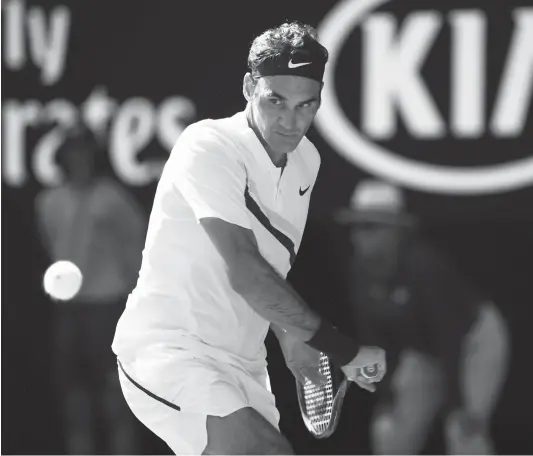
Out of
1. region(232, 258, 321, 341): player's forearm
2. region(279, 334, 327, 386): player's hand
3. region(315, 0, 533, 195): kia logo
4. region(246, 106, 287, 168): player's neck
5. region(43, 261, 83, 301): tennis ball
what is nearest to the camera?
region(232, 258, 321, 341): player's forearm

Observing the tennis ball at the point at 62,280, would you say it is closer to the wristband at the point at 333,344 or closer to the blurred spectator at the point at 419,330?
the wristband at the point at 333,344

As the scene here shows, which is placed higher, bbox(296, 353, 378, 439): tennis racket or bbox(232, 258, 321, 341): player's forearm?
bbox(232, 258, 321, 341): player's forearm

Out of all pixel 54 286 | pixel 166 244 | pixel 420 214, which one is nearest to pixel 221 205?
pixel 166 244

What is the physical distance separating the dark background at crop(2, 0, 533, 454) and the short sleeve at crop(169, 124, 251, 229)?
8.05ft

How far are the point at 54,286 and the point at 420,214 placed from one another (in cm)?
192

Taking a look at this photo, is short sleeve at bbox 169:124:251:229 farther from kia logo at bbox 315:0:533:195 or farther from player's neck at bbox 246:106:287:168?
kia logo at bbox 315:0:533:195

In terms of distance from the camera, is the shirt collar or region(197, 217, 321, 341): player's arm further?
the shirt collar

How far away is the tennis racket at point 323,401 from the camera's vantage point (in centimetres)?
368

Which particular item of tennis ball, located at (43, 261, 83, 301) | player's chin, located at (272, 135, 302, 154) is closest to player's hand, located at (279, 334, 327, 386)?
player's chin, located at (272, 135, 302, 154)

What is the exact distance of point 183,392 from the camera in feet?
10.7

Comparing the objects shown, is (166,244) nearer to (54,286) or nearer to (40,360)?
(54,286)

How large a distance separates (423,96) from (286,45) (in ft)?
7.94

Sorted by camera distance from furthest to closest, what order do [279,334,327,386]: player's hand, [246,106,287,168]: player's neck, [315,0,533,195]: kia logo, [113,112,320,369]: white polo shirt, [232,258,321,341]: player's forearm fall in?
[315,0,533,195]: kia logo
[279,334,327,386]: player's hand
[246,106,287,168]: player's neck
[113,112,320,369]: white polo shirt
[232,258,321,341]: player's forearm

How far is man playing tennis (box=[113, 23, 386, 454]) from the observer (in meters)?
3.21
